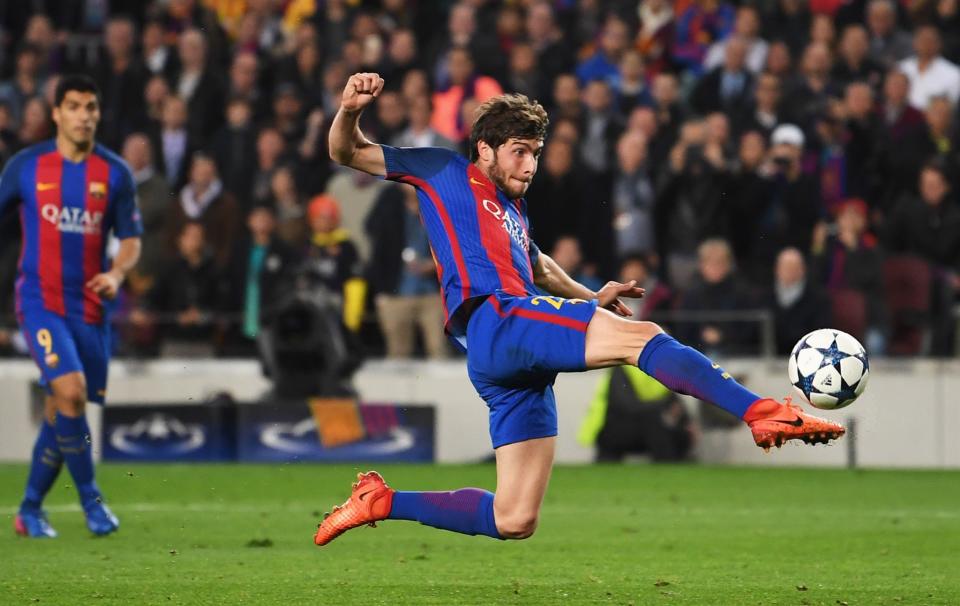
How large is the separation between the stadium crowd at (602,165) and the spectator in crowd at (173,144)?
22 mm

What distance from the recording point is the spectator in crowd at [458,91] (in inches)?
655

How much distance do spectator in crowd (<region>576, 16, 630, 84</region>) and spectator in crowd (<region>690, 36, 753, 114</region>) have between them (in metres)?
0.90

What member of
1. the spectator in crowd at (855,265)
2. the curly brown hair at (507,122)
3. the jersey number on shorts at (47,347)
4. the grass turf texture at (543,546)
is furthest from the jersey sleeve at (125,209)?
the spectator in crowd at (855,265)

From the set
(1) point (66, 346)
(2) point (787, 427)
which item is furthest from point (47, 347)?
(2) point (787, 427)

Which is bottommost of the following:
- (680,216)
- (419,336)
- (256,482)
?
(256,482)

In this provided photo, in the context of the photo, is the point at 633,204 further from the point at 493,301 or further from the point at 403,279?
the point at 493,301

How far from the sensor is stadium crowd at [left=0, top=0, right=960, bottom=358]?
49.4ft

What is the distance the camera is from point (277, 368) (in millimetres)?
15820

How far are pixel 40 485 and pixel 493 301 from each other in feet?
13.6

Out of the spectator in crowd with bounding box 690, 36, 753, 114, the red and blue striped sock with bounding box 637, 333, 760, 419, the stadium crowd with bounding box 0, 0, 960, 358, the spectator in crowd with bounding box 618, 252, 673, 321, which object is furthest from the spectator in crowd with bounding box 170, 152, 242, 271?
the red and blue striped sock with bounding box 637, 333, 760, 419

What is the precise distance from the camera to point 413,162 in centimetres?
716

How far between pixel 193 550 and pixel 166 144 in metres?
8.73

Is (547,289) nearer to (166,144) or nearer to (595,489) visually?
(595,489)

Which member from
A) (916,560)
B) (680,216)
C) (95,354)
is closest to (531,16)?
(680,216)
